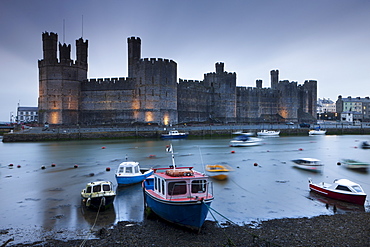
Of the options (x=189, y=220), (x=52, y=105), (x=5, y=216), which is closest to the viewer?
(x=189, y=220)

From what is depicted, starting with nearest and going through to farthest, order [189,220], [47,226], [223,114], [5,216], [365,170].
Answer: [189,220]
[47,226]
[5,216]
[365,170]
[223,114]

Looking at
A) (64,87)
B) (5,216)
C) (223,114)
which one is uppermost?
(64,87)

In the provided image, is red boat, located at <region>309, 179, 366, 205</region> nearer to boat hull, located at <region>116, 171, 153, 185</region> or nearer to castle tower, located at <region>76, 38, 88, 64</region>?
boat hull, located at <region>116, 171, 153, 185</region>

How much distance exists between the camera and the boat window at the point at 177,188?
9.78 meters

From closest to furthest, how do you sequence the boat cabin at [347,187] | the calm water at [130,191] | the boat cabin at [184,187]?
1. the boat cabin at [184,187]
2. the calm water at [130,191]
3. the boat cabin at [347,187]

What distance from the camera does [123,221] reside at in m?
10.4

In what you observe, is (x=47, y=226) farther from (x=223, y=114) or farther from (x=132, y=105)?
(x=223, y=114)

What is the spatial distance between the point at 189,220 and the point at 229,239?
138 centimetres

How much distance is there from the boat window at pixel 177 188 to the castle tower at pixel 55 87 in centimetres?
4218

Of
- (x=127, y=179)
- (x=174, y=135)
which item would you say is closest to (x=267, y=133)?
(x=174, y=135)

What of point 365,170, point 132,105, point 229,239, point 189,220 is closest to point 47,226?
point 189,220

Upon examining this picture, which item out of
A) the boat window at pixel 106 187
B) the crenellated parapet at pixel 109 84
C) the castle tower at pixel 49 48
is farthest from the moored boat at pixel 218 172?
the castle tower at pixel 49 48

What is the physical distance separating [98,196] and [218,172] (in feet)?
30.7

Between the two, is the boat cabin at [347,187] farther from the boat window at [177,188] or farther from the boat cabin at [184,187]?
the boat window at [177,188]
